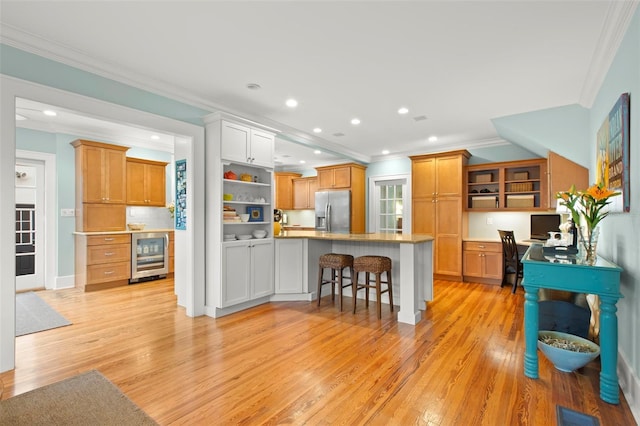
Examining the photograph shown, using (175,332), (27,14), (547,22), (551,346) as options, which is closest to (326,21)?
(547,22)

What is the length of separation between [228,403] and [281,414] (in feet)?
1.27

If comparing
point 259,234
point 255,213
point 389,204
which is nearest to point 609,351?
point 259,234

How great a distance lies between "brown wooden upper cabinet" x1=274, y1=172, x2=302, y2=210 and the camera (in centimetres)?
890

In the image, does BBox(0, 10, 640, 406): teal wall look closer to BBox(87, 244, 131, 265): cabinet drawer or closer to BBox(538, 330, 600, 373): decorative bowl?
BBox(538, 330, 600, 373): decorative bowl

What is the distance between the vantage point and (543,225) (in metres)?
5.42

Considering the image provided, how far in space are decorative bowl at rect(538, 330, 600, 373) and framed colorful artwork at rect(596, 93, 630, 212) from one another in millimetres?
1067

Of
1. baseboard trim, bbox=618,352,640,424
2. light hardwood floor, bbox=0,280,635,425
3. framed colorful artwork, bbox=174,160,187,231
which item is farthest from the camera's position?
framed colorful artwork, bbox=174,160,187,231

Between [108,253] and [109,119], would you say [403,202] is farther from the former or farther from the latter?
[108,253]

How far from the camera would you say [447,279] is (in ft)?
19.8

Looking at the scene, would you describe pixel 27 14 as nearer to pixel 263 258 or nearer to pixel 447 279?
pixel 263 258

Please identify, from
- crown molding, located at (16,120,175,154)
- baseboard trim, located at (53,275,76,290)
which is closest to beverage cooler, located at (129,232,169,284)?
baseboard trim, located at (53,275,76,290)

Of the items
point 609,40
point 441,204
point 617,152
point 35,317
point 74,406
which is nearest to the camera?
point 74,406

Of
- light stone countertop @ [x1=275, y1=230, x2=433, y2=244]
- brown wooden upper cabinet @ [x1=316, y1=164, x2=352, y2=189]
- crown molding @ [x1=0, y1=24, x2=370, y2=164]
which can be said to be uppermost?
crown molding @ [x1=0, y1=24, x2=370, y2=164]

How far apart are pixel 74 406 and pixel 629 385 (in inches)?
138
